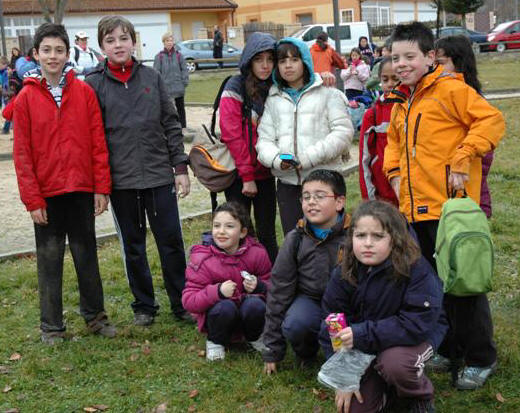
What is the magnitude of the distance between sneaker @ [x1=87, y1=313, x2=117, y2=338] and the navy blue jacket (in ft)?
6.30

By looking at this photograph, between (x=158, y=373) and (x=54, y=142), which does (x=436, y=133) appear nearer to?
(x=158, y=373)

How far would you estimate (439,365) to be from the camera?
4332 mm

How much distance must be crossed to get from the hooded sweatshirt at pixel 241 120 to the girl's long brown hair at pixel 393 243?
1485 millimetres

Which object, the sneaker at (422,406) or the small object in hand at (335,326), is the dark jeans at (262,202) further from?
the sneaker at (422,406)

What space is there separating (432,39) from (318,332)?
5.71 ft

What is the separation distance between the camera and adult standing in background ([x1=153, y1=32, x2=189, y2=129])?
49.0 ft

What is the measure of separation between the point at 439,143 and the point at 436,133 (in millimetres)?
57

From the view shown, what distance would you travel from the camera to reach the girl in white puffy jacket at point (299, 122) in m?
4.92

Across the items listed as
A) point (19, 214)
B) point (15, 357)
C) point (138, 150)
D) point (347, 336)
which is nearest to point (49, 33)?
point (138, 150)

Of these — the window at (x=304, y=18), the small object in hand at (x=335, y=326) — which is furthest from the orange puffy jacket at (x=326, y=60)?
the window at (x=304, y=18)

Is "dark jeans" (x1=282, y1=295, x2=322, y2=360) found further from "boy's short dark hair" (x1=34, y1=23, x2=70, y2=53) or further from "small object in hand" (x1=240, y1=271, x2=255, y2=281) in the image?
"boy's short dark hair" (x1=34, y1=23, x2=70, y2=53)

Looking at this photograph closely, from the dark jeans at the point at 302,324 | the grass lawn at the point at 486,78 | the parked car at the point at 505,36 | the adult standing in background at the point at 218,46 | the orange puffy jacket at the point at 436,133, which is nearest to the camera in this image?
the orange puffy jacket at the point at 436,133

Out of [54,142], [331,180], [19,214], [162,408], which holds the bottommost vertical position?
[162,408]

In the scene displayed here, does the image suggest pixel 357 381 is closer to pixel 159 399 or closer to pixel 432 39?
pixel 159 399
